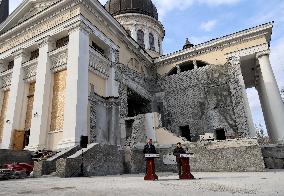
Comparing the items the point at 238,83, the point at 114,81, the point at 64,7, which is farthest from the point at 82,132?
the point at 238,83

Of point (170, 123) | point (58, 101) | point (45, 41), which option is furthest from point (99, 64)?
point (170, 123)

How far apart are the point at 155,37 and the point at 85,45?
699 inches

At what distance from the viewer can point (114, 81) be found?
1791cm

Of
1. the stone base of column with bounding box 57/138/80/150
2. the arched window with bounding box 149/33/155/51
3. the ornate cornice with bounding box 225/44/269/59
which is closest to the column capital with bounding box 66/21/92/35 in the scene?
the stone base of column with bounding box 57/138/80/150

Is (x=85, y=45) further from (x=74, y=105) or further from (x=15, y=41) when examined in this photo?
(x=15, y=41)

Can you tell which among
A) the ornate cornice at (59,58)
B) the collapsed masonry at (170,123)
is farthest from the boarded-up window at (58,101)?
the collapsed masonry at (170,123)

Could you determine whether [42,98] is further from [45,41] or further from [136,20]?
[136,20]

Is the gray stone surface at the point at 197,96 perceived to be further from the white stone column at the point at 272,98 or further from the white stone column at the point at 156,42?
the white stone column at the point at 156,42

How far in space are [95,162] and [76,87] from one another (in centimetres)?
616

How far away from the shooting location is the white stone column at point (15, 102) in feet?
53.4

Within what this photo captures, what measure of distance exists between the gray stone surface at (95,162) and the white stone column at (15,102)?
30.7ft

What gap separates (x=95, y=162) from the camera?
30.0 ft

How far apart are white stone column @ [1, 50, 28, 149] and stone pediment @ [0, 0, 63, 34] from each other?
10.1 ft

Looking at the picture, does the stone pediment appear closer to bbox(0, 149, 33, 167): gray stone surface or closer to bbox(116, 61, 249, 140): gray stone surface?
bbox(116, 61, 249, 140): gray stone surface
